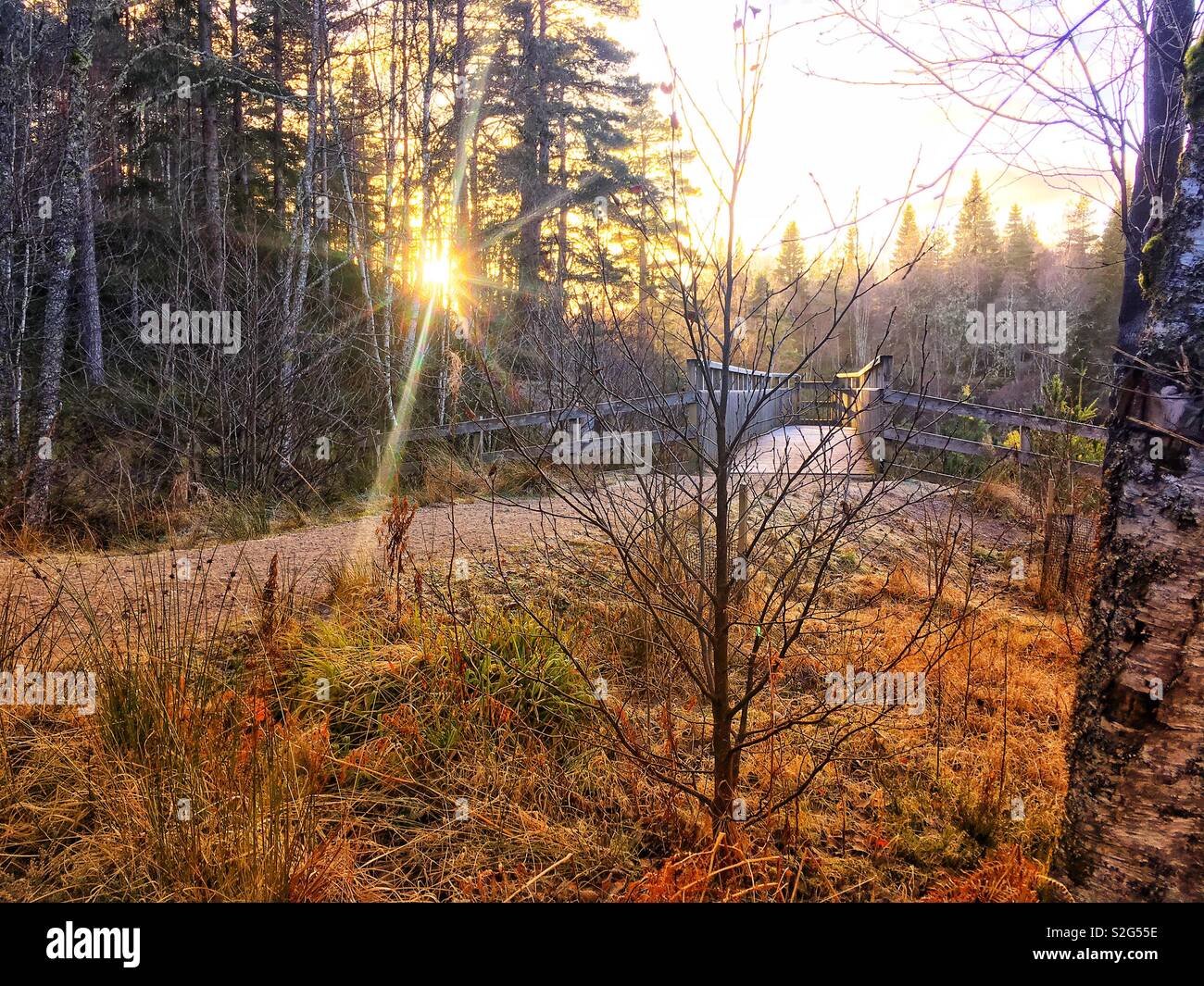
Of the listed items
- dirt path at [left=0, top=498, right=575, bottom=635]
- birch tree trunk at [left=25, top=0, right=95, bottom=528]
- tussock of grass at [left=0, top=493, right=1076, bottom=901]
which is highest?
birch tree trunk at [left=25, top=0, right=95, bottom=528]

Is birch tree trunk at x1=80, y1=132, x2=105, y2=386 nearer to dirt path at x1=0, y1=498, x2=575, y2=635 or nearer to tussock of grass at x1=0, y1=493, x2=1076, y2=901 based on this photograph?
dirt path at x1=0, y1=498, x2=575, y2=635

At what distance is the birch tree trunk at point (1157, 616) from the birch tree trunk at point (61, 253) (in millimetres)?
8954

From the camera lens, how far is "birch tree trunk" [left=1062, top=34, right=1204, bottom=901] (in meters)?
1.50

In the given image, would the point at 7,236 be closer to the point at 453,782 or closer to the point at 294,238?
the point at 294,238

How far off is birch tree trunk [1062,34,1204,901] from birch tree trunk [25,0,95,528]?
8954 millimetres

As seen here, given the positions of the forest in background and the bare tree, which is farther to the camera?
the forest in background

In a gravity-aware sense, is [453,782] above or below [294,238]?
below

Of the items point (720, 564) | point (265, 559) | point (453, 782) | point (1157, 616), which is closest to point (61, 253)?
point (265, 559)

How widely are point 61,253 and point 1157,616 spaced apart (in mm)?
9942

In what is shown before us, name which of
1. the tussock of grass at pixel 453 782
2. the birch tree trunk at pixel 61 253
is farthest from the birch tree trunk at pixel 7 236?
the tussock of grass at pixel 453 782

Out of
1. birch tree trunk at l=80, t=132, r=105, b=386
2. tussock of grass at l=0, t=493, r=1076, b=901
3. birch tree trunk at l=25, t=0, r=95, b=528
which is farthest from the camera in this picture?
birch tree trunk at l=80, t=132, r=105, b=386

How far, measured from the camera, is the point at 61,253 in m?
7.18

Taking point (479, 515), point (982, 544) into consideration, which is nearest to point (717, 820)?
point (479, 515)

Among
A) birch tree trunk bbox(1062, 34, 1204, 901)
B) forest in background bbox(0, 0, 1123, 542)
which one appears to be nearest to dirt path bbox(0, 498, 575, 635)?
forest in background bbox(0, 0, 1123, 542)
